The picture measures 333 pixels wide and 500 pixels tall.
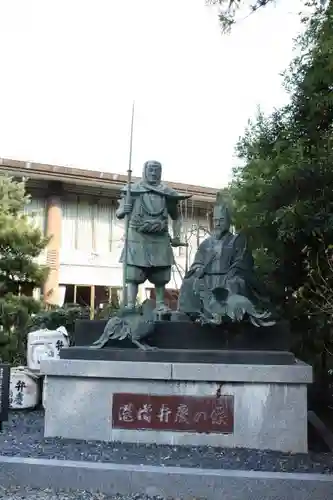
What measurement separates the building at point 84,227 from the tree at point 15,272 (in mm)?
5538

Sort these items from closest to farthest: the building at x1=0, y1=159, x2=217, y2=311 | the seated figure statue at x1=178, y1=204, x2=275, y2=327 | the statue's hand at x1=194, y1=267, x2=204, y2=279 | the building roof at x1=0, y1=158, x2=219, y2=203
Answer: the seated figure statue at x1=178, y1=204, x2=275, y2=327
the statue's hand at x1=194, y1=267, x2=204, y2=279
the building roof at x1=0, y1=158, x2=219, y2=203
the building at x1=0, y1=159, x2=217, y2=311

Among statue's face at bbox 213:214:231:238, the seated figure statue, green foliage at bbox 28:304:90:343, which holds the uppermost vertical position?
statue's face at bbox 213:214:231:238

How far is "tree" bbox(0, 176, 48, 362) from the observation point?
9047mm

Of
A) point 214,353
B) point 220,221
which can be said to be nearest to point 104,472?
point 214,353

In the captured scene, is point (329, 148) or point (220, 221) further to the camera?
point (329, 148)

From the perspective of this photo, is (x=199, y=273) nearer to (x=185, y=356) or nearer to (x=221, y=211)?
(x=221, y=211)

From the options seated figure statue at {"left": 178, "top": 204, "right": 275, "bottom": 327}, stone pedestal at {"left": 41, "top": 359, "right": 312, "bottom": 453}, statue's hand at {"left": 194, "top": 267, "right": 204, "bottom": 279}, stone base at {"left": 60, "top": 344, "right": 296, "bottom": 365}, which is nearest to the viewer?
stone pedestal at {"left": 41, "top": 359, "right": 312, "bottom": 453}

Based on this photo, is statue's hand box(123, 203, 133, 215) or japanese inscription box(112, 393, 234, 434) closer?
japanese inscription box(112, 393, 234, 434)

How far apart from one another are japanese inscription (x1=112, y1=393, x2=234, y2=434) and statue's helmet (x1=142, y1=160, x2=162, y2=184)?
2.49 m

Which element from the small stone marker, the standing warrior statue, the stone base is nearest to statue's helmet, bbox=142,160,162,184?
the standing warrior statue

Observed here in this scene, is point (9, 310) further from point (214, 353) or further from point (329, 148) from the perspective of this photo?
point (329, 148)

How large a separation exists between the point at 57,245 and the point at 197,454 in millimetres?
11502

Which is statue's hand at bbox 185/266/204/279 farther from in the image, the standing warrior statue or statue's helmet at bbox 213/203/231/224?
statue's helmet at bbox 213/203/231/224

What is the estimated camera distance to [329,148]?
712cm
